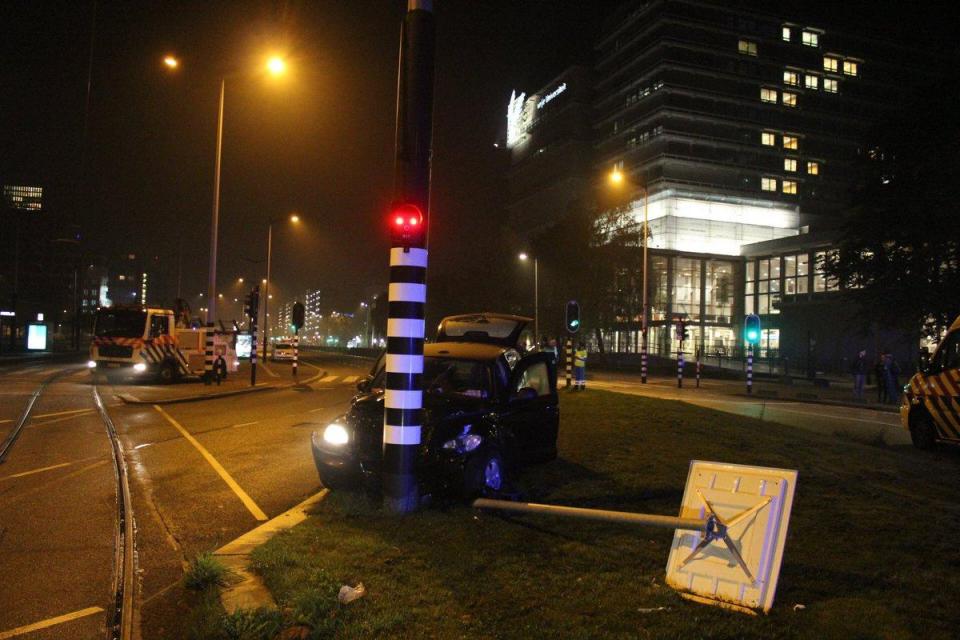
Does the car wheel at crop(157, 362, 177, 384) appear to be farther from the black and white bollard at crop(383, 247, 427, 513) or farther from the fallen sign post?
the fallen sign post

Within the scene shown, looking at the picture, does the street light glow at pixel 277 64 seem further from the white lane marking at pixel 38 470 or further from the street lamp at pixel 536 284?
the street lamp at pixel 536 284

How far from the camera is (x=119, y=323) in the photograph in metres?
25.4

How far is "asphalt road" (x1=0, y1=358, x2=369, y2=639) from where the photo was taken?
4.59 meters

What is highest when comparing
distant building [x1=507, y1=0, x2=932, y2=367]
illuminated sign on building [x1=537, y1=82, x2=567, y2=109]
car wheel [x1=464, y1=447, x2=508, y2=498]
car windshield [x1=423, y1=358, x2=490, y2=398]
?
illuminated sign on building [x1=537, y1=82, x2=567, y2=109]

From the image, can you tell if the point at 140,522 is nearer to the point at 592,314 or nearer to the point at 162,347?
the point at 162,347

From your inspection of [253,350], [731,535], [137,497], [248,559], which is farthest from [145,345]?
[731,535]

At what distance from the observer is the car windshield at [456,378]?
7.81m

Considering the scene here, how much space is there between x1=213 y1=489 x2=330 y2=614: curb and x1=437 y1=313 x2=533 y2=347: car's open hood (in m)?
3.94

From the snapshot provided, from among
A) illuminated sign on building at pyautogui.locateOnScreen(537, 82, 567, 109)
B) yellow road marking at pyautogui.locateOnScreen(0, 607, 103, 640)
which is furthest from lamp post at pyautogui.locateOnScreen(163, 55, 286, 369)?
illuminated sign on building at pyautogui.locateOnScreen(537, 82, 567, 109)

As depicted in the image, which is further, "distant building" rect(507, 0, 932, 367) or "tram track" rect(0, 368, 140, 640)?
"distant building" rect(507, 0, 932, 367)

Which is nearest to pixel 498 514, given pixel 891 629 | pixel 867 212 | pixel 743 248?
pixel 891 629

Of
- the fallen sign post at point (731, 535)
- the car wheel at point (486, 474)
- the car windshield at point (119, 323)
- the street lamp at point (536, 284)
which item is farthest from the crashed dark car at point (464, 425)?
the street lamp at point (536, 284)

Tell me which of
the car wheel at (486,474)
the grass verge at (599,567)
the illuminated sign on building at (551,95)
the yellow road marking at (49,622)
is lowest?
the yellow road marking at (49,622)

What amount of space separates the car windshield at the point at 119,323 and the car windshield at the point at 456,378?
20.5 metres
